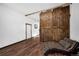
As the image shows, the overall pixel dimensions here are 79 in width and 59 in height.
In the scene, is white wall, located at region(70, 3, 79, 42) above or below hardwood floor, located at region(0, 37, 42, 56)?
above

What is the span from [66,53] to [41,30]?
0.78m

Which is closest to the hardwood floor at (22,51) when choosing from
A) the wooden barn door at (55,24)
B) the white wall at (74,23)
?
the wooden barn door at (55,24)

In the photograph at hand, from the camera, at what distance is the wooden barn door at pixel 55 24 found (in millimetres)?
2689

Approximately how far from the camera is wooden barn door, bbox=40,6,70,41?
269 cm

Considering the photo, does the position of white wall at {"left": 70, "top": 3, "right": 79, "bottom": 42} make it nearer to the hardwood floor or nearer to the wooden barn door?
the wooden barn door

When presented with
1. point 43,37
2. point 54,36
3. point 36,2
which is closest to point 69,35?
point 54,36

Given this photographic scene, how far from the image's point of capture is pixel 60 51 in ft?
8.43

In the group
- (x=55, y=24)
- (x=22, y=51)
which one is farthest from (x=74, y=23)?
(x=22, y=51)

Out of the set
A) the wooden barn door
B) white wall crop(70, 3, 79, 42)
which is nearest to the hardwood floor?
the wooden barn door

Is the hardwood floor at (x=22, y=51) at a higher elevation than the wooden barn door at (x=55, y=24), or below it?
below

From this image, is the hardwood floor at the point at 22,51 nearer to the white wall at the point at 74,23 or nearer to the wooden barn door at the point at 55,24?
the wooden barn door at the point at 55,24

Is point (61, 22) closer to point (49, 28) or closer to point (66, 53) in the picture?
point (49, 28)

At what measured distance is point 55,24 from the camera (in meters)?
2.74

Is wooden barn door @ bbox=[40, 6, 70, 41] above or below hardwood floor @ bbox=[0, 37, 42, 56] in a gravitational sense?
above
